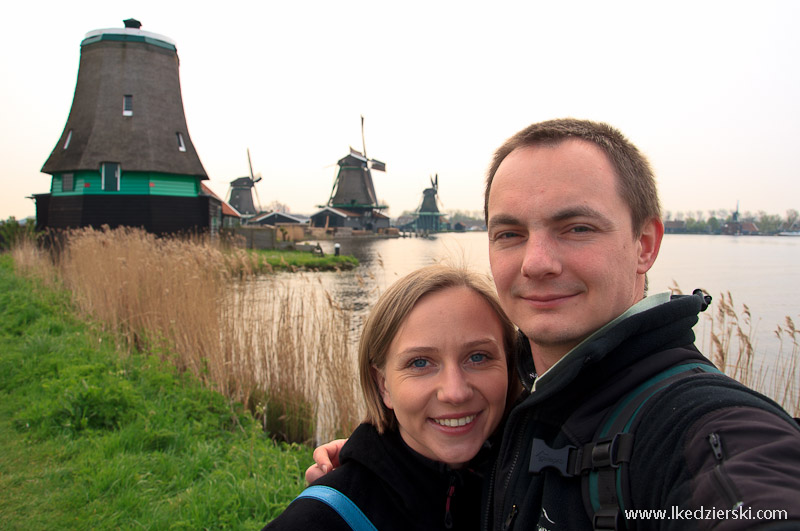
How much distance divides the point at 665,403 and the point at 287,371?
4383 mm

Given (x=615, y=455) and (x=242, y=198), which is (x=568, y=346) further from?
(x=242, y=198)

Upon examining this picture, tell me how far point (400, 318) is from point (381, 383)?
283 mm

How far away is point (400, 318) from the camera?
5.05 ft

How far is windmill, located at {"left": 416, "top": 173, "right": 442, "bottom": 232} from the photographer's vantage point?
71.8 meters

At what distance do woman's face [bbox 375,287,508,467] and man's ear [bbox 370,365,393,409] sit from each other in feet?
0.33

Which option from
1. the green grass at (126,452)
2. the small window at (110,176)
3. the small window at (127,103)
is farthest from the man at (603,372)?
the small window at (127,103)

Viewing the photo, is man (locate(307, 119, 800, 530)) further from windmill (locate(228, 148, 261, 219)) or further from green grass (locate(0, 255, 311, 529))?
windmill (locate(228, 148, 261, 219))

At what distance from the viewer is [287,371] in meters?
4.89

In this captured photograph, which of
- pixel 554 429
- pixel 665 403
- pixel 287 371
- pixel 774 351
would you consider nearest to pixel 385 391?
pixel 554 429

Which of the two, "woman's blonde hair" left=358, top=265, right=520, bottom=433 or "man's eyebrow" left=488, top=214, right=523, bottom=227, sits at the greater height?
"man's eyebrow" left=488, top=214, right=523, bottom=227

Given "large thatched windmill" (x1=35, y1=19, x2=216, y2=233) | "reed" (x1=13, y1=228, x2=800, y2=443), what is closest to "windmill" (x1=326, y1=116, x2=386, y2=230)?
"large thatched windmill" (x1=35, y1=19, x2=216, y2=233)

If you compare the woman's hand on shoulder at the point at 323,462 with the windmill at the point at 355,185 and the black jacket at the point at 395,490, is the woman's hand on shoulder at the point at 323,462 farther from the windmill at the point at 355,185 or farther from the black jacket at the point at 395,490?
the windmill at the point at 355,185

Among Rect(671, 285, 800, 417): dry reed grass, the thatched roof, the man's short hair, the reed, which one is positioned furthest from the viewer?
the thatched roof

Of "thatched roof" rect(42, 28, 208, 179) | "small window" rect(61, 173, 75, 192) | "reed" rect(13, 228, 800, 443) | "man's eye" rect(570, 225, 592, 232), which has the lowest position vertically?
"reed" rect(13, 228, 800, 443)
